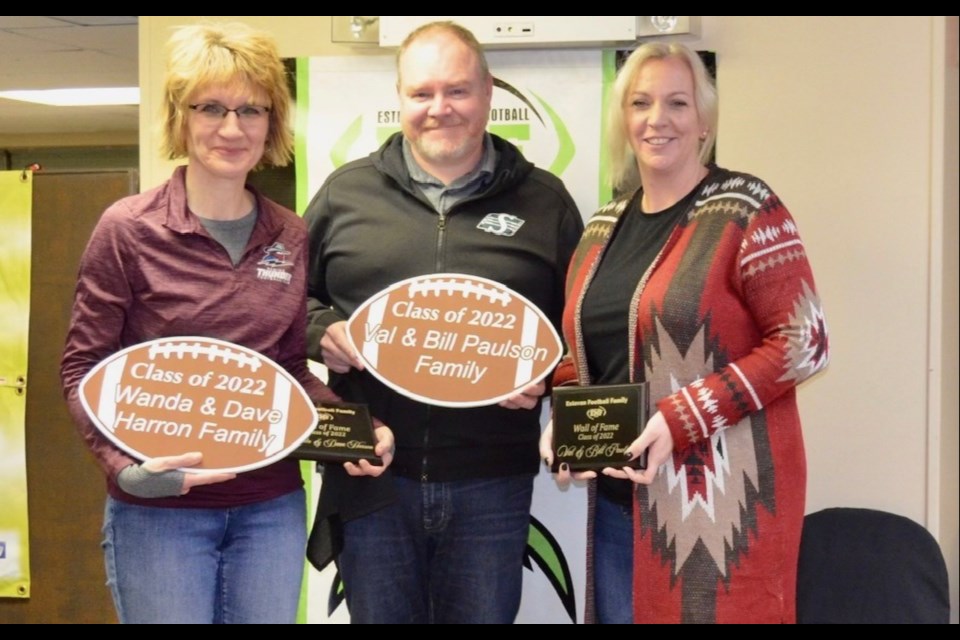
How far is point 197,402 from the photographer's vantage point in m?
2.10

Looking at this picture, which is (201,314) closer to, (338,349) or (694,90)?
(338,349)

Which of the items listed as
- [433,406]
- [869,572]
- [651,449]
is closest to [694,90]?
[651,449]

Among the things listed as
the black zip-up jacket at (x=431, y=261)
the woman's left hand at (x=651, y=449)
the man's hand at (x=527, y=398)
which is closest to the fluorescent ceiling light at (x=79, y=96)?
the black zip-up jacket at (x=431, y=261)

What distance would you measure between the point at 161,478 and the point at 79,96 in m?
8.39

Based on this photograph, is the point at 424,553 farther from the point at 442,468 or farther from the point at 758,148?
the point at 758,148

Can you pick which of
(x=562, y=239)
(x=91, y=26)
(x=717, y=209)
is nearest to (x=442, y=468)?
(x=562, y=239)

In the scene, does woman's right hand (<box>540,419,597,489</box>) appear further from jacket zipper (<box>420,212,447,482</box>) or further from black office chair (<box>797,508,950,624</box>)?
black office chair (<box>797,508,950,624</box>)

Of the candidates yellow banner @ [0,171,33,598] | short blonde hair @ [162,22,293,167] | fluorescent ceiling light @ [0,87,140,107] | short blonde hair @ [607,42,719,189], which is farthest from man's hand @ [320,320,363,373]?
fluorescent ceiling light @ [0,87,140,107]

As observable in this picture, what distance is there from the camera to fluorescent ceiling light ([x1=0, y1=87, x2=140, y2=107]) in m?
9.12

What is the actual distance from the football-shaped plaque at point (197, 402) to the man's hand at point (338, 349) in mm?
207

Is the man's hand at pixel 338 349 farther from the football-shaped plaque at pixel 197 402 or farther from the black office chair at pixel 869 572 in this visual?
the black office chair at pixel 869 572

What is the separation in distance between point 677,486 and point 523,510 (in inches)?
17.9

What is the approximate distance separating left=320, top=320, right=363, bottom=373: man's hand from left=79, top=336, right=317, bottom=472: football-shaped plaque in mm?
207

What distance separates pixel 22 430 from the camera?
11.0 feet
